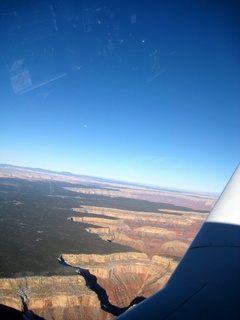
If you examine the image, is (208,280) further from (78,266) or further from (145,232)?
(145,232)

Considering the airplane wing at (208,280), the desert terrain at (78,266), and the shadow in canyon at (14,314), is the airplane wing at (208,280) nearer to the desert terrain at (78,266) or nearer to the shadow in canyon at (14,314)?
the desert terrain at (78,266)

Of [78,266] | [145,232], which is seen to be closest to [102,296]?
[78,266]

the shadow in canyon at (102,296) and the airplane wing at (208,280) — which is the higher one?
the airplane wing at (208,280)

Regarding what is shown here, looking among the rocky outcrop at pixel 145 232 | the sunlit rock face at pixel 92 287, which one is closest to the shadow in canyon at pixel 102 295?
the sunlit rock face at pixel 92 287

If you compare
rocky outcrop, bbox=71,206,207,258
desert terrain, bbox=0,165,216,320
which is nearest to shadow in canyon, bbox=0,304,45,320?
desert terrain, bbox=0,165,216,320

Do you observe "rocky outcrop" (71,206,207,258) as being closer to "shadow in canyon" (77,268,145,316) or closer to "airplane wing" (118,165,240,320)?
"shadow in canyon" (77,268,145,316)

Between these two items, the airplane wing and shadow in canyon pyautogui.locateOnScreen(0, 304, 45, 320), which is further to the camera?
shadow in canyon pyautogui.locateOnScreen(0, 304, 45, 320)

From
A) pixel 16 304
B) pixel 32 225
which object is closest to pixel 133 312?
pixel 16 304

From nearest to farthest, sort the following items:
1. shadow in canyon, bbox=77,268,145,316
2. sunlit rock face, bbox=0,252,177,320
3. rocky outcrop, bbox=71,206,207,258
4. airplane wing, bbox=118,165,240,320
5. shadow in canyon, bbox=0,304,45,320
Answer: airplane wing, bbox=118,165,240,320
shadow in canyon, bbox=0,304,45,320
sunlit rock face, bbox=0,252,177,320
shadow in canyon, bbox=77,268,145,316
rocky outcrop, bbox=71,206,207,258
